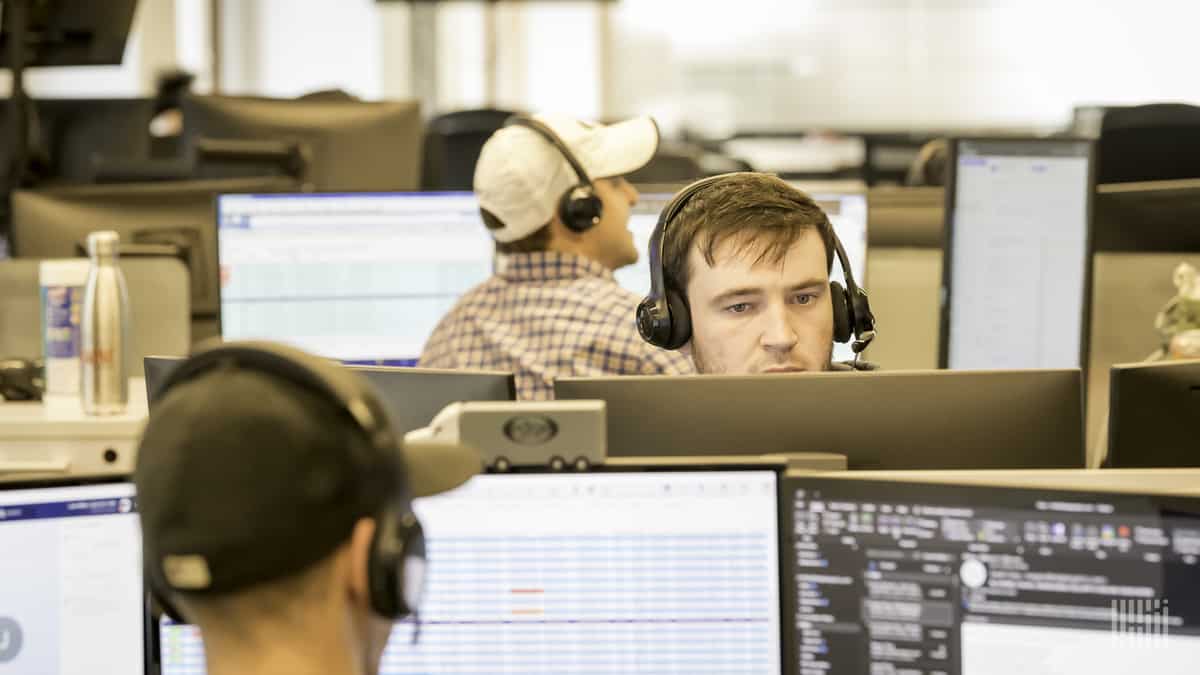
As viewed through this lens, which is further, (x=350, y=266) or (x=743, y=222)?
(x=350, y=266)

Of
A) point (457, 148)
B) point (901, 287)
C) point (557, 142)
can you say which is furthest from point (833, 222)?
point (457, 148)

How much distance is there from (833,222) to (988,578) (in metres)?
1.50

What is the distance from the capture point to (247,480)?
2.44 feet

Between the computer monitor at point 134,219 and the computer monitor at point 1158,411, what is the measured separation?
5.82 ft

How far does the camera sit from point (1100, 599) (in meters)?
1.07

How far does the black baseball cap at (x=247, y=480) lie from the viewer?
749 mm

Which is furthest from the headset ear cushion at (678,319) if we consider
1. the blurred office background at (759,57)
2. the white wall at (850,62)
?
the white wall at (850,62)

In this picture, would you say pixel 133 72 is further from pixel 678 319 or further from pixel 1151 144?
pixel 678 319

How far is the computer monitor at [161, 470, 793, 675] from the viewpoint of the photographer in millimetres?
1156

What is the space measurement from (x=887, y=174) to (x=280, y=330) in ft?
14.1

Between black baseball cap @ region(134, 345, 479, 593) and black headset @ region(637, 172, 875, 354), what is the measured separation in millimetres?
944

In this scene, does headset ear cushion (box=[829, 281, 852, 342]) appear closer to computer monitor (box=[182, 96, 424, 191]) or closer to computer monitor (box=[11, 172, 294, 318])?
computer monitor (box=[11, 172, 294, 318])

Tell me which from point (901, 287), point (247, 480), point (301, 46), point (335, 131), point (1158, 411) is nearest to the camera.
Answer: point (247, 480)

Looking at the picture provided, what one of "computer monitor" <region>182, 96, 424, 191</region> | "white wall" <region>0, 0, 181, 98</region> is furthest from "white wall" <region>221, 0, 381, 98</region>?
"computer monitor" <region>182, 96, 424, 191</region>
